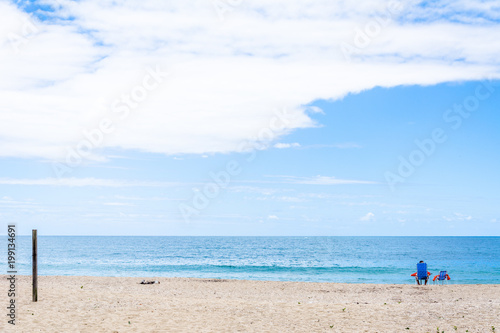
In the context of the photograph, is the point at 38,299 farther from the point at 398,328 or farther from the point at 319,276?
the point at 319,276

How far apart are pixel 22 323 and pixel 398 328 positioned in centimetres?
1067

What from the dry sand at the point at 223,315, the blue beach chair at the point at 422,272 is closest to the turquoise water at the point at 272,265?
the blue beach chair at the point at 422,272

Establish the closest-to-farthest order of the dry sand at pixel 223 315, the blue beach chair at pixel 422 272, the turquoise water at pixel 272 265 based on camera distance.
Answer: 1. the dry sand at pixel 223 315
2. the blue beach chair at pixel 422 272
3. the turquoise water at pixel 272 265

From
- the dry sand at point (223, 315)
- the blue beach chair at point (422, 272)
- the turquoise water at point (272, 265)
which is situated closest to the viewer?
the dry sand at point (223, 315)

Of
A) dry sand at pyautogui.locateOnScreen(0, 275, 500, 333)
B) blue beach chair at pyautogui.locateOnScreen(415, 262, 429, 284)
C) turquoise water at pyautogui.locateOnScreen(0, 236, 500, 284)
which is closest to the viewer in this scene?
dry sand at pyautogui.locateOnScreen(0, 275, 500, 333)

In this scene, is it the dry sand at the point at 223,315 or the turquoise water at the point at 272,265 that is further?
the turquoise water at the point at 272,265

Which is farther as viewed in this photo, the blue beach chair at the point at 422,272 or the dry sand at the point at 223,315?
the blue beach chair at the point at 422,272

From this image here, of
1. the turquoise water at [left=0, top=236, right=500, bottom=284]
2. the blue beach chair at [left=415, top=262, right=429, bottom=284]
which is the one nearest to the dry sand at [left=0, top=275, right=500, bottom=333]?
the blue beach chair at [left=415, top=262, right=429, bottom=284]

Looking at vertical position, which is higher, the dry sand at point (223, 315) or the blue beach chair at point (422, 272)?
the blue beach chair at point (422, 272)

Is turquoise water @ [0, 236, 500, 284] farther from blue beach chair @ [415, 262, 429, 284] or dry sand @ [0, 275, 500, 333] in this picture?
dry sand @ [0, 275, 500, 333]

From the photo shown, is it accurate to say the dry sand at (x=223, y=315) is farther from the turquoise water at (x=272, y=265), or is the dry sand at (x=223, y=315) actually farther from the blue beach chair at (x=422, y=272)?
the turquoise water at (x=272, y=265)

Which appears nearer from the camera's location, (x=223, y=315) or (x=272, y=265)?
(x=223, y=315)

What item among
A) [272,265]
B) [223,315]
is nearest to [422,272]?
[223,315]

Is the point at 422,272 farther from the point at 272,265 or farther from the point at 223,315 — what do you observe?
the point at 272,265
